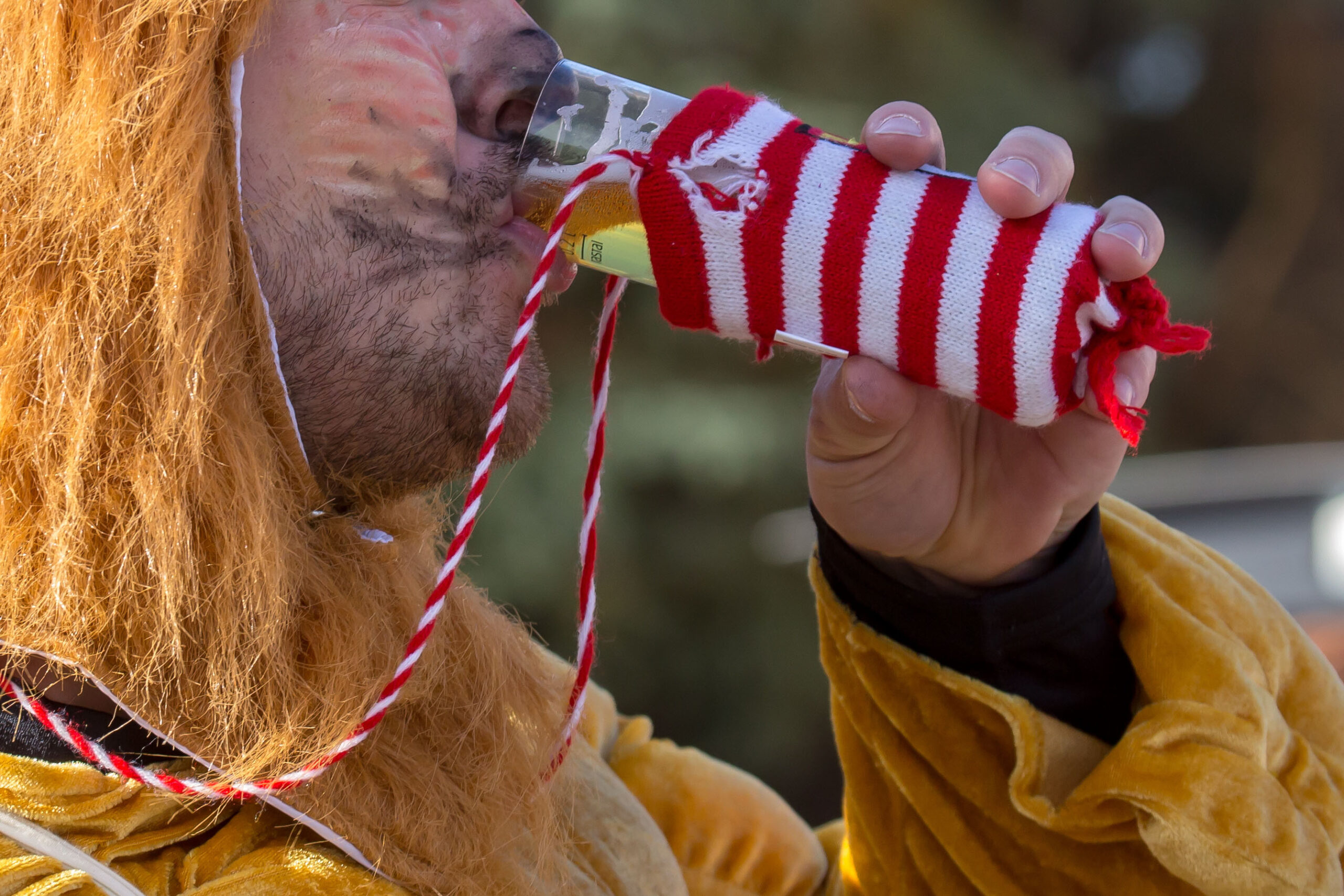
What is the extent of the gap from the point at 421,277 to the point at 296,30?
24 cm

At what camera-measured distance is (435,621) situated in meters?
1.05

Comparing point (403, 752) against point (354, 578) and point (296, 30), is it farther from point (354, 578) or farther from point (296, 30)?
point (296, 30)

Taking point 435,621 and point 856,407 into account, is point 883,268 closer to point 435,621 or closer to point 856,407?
point 856,407

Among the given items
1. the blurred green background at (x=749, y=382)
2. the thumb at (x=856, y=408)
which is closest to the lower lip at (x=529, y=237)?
the thumb at (x=856, y=408)

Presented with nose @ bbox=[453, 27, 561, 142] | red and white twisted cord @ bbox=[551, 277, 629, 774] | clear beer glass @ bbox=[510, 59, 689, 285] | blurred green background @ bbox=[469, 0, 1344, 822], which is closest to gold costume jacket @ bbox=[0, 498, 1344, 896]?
red and white twisted cord @ bbox=[551, 277, 629, 774]

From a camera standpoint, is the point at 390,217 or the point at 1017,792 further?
the point at 1017,792

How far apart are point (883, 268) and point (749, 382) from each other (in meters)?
2.13

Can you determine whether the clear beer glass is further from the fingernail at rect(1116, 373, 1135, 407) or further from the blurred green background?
the blurred green background

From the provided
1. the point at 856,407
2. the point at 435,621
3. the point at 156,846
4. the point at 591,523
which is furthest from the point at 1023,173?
the point at 156,846

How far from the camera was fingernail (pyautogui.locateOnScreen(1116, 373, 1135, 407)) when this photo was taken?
928 millimetres

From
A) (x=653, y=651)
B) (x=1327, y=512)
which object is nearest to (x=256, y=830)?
(x=653, y=651)

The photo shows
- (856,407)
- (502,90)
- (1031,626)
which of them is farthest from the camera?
(1031,626)

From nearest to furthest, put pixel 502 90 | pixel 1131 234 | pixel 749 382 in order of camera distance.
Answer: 1. pixel 1131 234
2. pixel 502 90
3. pixel 749 382

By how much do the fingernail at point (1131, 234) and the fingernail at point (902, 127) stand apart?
167 mm
